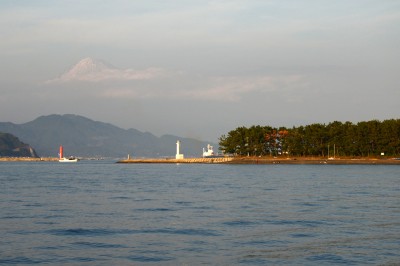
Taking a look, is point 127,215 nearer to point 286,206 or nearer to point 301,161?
point 286,206

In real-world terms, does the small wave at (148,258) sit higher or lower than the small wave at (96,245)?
lower

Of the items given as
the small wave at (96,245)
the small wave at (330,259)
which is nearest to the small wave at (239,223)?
the small wave at (96,245)

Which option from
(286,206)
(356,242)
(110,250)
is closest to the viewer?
(110,250)

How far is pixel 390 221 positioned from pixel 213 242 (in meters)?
13.1

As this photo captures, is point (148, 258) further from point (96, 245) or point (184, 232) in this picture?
point (184, 232)

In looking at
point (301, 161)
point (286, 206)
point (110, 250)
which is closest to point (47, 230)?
point (110, 250)

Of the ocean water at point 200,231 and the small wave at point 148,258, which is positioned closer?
the small wave at point 148,258

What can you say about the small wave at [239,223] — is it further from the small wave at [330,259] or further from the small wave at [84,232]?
the small wave at [330,259]

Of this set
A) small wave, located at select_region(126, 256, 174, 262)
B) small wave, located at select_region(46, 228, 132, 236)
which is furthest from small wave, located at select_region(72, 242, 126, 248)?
small wave, located at select_region(126, 256, 174, 262)

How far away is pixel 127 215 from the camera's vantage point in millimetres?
40062

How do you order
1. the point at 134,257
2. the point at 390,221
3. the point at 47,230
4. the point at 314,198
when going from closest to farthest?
the point at 134,257
the point at 47,230
the point at 390,221
the point at 314,198


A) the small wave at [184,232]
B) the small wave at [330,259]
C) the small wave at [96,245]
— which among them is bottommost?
the small wave at [330,259]

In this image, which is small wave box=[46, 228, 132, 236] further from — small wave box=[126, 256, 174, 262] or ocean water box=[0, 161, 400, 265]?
small wave box=[126, 256, 174, 262]

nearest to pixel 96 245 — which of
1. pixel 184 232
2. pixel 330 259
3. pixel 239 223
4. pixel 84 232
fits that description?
pixel 84 232
